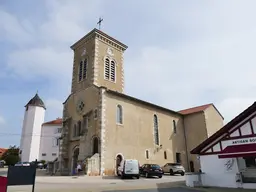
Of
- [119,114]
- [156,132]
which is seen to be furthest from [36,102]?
[119,114]

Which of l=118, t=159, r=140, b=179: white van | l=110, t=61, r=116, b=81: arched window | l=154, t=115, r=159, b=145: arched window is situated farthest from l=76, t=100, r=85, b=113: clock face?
l=118, t=159, r=140, b=179: white van

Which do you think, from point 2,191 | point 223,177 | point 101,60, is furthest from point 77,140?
point 2,191

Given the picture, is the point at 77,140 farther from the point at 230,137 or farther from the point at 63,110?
the point at 230,137

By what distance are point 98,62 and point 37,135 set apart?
109 feet

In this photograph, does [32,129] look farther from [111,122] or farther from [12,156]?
[111,122]

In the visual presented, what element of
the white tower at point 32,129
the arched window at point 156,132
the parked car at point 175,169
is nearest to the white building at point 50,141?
the white tower at point 32,129

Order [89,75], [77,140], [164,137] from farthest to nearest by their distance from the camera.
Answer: [164,137]
[89,75]
[77,140]

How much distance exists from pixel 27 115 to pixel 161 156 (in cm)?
3835

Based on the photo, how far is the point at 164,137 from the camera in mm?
32000

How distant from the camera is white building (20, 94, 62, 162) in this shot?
5362cm

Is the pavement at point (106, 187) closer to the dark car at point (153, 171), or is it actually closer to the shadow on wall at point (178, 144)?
the dark car at point (153, 171)

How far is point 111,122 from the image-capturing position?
25344 mm

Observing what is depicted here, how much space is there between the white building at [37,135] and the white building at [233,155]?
46573 mm

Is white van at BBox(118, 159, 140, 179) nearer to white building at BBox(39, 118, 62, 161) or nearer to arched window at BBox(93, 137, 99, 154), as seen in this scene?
arched window at BBox(93, 137, 99, 154)
